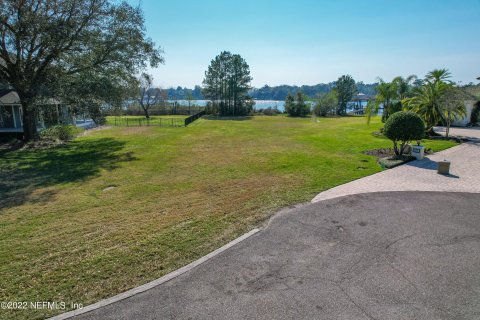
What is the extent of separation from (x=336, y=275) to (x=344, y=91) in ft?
156

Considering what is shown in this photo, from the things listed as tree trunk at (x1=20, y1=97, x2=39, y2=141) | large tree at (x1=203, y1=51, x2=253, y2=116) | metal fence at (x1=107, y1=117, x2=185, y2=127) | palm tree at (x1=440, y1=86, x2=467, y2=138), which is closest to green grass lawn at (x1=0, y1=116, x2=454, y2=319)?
tree trunk at (x1=20, y1=97, x2=39, y2=141)

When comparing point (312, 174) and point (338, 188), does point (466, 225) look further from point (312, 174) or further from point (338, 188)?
point (312, 174)

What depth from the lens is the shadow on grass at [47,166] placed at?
8.29 meters

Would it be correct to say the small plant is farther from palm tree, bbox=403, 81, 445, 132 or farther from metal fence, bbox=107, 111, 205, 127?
palm tree, bbox=403, 81, 445, 132

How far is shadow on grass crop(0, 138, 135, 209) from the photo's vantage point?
829 centimetres

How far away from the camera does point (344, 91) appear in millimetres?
46844

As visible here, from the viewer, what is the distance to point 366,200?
741cm

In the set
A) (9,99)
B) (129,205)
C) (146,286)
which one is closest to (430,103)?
(129,205)

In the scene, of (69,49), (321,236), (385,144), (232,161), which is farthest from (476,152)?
(69,49)

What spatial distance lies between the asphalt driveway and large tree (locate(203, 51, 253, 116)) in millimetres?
37472

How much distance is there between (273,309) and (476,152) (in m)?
15.0

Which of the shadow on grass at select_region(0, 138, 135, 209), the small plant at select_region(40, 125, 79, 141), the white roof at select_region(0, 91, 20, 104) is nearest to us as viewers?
the shadow on grass at select_region(0, 138, 135, 209)

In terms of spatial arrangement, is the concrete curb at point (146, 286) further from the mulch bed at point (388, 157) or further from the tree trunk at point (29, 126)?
the tree trunk at point (29, 126)

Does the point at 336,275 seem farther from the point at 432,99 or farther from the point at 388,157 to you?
the point at 432,99
